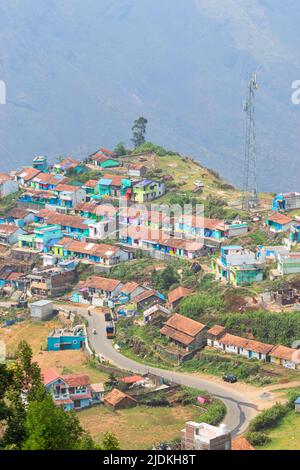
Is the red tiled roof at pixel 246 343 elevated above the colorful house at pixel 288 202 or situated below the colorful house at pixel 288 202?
below

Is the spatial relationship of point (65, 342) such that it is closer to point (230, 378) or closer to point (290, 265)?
point (230, 378)

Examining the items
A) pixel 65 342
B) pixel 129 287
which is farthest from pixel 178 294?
pixel 65 342

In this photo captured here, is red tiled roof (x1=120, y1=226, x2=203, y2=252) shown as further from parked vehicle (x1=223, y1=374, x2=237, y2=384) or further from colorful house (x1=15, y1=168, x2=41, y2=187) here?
parked vehicle (x1=223, y1=374, x2=237, y2=384)

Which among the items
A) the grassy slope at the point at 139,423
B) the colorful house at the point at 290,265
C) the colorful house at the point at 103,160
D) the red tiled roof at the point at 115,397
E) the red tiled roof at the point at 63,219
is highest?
the colorful house at the point at 103,160

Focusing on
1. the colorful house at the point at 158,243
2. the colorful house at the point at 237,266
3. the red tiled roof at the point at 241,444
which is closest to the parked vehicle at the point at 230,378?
the colorful house at the point at 237,266

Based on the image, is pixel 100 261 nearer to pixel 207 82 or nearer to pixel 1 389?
pixel 1 389

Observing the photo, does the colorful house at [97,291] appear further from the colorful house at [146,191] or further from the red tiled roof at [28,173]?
the red tiled roof at [28,173]

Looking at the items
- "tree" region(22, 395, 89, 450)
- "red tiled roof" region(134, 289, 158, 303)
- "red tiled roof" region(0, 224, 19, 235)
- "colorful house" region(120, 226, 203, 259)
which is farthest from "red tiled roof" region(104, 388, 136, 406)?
"red tiled roof" region(0, 224, 19, 235)
